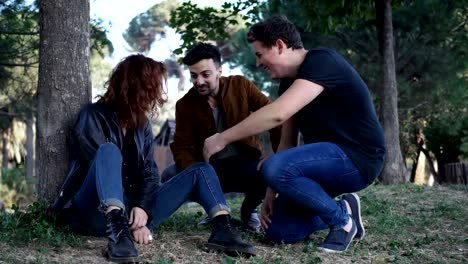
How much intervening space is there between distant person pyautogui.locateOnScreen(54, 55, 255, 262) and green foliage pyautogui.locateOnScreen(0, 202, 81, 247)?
0.13 metres

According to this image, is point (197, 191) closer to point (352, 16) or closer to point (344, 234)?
point (344, 234)

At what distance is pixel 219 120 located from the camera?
4652 mm

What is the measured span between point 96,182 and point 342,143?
5.04ft

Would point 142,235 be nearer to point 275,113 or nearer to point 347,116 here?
point 275,113

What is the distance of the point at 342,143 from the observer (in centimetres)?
394

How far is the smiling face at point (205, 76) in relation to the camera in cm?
446

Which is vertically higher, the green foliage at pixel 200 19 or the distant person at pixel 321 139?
the green foliage at pixel 200 19

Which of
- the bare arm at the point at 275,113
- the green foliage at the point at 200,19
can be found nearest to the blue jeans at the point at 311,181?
the bare arm at the point at 275,113

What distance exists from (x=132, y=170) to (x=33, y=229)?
28.9 inches

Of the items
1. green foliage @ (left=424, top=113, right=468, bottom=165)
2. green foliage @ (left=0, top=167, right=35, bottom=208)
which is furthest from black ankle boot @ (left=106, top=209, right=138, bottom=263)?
green foliage @ (left=0, top=167, right=35, bottom=208)

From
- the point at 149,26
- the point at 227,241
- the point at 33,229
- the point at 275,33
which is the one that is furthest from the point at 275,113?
the point at 149,26

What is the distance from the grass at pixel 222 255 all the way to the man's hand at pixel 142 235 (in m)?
0.05

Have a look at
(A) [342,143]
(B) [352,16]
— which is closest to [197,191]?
(A) [342,143]

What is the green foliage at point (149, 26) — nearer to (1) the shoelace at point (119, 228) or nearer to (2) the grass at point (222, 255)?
(2) the grass at point (222, 255)
